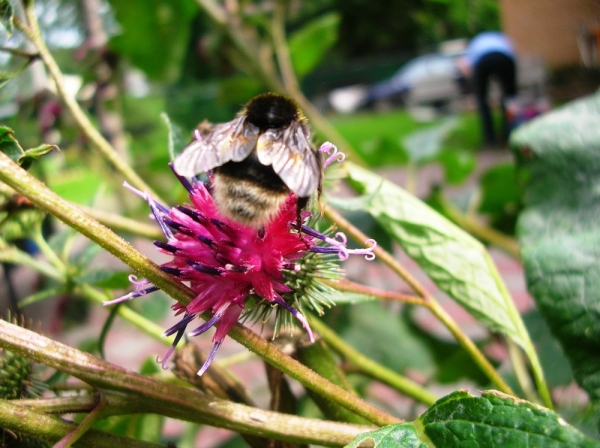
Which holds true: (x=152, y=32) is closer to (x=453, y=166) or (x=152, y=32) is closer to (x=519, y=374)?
(x=453, y=166)

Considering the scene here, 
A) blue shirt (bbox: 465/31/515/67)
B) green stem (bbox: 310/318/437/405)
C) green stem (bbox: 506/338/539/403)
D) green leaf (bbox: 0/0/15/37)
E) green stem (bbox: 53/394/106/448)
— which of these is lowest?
green stem (bbox: 506/338/539/403)

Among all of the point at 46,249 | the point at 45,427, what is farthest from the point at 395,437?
the point at 46,249

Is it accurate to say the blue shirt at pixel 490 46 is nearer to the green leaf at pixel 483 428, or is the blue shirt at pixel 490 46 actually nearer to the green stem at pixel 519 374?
the green stem at pixel 519 374

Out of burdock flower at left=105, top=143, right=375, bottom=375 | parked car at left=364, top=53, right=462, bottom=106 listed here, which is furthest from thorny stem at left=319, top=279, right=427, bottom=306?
parked car at left=364, top=53, right=462, bottom=106

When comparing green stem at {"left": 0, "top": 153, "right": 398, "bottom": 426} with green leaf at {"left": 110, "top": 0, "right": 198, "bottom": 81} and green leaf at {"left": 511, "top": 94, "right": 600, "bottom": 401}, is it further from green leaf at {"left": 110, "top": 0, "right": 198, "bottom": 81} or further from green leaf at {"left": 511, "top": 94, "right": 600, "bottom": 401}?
green leaf at {"left": 110, "top": 0, "right": 198, "bottom": 81}

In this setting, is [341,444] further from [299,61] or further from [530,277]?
[299,61]
